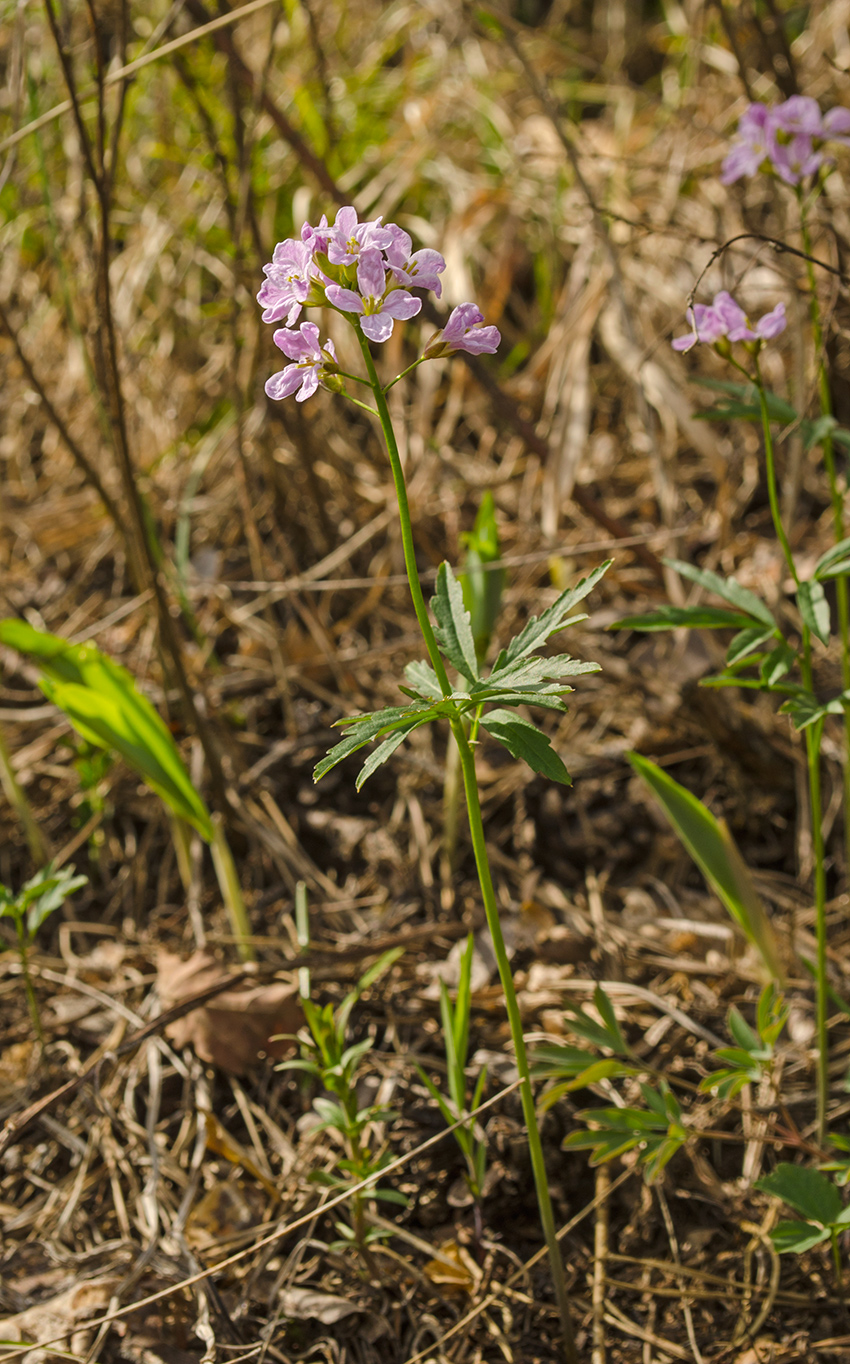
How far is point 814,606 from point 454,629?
47cm

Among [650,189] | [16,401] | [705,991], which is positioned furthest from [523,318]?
[705,991]

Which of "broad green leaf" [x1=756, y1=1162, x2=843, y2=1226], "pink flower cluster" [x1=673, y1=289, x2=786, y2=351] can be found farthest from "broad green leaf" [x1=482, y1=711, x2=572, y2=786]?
"broad green leaf" [x1=756, y1=1162, x2=843, y2=1226]

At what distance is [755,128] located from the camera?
4.80 feet

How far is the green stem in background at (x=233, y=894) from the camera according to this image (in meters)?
1.86

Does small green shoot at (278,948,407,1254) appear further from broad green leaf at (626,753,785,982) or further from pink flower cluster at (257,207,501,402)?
pink flower cluster at (257,207,501,402)

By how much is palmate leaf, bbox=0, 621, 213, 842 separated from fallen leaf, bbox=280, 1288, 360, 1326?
29.7 inches

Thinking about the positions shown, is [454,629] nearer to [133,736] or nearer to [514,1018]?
[514,1018]

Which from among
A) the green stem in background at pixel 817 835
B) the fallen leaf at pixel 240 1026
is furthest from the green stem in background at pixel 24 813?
the green stem in background at pixel 817 835

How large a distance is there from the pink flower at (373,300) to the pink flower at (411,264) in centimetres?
2

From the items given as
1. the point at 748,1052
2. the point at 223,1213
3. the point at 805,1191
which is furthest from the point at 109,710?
the point at 805,1191

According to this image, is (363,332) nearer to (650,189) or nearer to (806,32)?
(650,189)

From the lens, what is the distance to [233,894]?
1.88 meters

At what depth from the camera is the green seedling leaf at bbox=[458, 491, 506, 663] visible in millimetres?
1872

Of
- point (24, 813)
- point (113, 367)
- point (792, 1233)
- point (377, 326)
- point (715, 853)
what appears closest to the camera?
point (377, 326)
